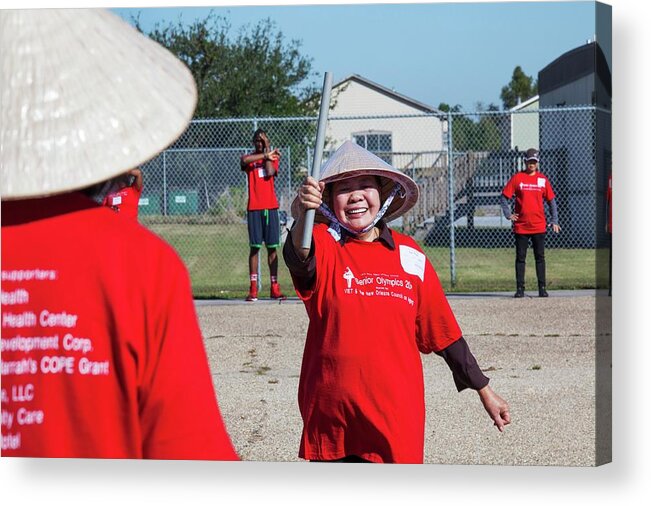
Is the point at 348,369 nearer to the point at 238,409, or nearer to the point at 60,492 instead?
the point at 60,492

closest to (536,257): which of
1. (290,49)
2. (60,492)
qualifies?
(290,49)

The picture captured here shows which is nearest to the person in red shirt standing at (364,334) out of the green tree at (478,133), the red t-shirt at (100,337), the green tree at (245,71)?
the red t-shirt at (100,337)

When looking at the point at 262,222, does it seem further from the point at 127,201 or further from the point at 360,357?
the point at 360,357

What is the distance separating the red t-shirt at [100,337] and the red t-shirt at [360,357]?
4.79ft

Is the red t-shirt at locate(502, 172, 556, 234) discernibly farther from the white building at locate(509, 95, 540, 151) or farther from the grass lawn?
the white building at locate(509, 95, 540, 151)

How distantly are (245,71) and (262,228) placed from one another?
205cm

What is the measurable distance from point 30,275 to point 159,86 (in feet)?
1.40

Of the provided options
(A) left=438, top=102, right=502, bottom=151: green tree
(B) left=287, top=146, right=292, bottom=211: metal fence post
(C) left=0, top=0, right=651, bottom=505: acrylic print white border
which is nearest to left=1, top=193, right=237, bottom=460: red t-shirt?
(C) left=0, top=0, right=651, bottom=505: acrylic print white border

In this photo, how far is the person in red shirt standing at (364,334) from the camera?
3408 millimetres

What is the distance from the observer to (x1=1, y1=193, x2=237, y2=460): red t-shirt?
72.8 inches

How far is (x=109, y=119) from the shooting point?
1.95 metres

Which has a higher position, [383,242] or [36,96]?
[36,96]

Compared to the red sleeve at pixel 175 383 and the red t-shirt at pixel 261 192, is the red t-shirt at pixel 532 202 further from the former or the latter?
the red sleeve at pixel 175 383

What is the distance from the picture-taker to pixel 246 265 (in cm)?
1224
